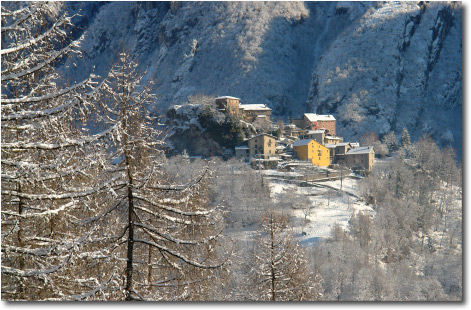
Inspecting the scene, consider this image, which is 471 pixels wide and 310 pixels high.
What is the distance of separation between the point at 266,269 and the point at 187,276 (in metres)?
A: 3.53

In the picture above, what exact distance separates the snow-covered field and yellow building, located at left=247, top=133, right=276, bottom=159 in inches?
261

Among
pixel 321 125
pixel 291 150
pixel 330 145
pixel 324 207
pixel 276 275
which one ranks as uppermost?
pixel 321 125

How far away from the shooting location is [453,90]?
78000mm

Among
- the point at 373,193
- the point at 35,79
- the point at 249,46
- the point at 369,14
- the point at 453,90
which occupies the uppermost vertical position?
the point at 369,14

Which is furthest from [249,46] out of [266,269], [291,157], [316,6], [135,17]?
[266,269]

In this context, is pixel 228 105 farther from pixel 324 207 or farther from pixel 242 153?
pixel 324 207

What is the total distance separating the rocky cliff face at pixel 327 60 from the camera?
78312 mm

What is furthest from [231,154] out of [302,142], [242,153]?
[302,142]

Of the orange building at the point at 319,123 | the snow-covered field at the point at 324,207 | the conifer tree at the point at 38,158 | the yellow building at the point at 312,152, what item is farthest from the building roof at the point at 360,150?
the conifer tree at the point at 38,158

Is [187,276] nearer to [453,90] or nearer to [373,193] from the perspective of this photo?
[373,193]

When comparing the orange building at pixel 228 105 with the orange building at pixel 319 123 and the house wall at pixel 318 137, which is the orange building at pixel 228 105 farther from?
the orange building at pixel 319 123

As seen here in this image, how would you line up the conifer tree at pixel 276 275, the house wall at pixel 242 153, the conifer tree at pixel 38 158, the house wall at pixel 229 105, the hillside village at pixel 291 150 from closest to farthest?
the conifer tree at pixel 38 158
the conifer tree at pixel 276 275
the hillside village at pixel 291 150
the house wall at pixel 242 153
the house wall at pixel 229 105

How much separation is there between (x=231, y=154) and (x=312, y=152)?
24.9ft

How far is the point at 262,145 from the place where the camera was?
5000 centimetres
